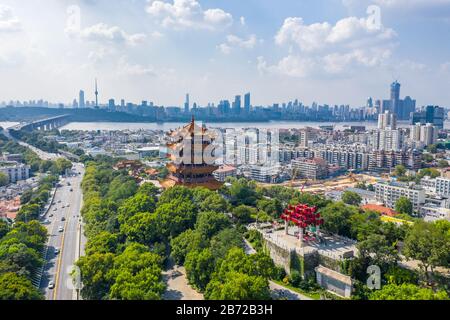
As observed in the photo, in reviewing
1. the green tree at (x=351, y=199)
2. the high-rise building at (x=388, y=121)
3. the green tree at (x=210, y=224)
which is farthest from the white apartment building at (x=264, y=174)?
the high-rise building at (x=388, y=121)

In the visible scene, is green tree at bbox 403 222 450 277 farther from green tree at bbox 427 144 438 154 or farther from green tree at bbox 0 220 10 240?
green tree at bbox 427 144 438 154

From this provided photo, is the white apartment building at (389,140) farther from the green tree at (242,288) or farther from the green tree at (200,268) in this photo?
the green tree at (242,288)

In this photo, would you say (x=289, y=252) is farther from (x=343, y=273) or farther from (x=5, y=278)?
(x=5, y=278)

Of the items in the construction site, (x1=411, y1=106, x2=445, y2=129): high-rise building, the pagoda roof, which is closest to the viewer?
the pagoda roof

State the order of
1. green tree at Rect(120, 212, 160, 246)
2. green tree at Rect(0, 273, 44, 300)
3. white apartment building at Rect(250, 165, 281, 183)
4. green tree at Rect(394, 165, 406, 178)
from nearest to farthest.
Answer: green tree at Rect(0, 273, 44, 300), green tree at Rect(120, 212, 160, 246), white apartment building at Rect(250, 165, 281, 183), green tree at Rect(394, 165, 406, 178)

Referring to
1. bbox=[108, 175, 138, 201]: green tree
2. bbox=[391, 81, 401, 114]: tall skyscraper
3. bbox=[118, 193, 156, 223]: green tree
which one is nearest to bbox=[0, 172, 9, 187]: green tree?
bbox=[108, 175, 138, 201]: green tree
